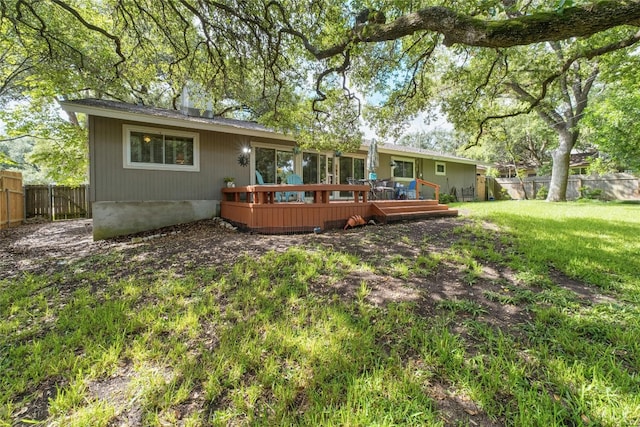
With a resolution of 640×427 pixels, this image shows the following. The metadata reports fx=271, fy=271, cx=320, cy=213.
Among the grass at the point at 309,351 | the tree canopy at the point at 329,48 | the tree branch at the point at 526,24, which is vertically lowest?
the grass at the point at 309,351

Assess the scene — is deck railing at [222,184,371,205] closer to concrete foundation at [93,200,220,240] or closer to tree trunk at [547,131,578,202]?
concrete foundation at [93,200,220,240]

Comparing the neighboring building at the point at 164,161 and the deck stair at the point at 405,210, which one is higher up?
the neighboring building at the point at 164,161

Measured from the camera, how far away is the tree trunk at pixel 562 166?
13.6m

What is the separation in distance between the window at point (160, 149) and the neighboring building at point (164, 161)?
23 millimetres

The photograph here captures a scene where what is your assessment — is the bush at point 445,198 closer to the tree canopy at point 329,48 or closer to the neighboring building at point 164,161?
the tree canopy at point 329,48

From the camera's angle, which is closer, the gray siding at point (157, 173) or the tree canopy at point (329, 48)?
the tree canopy at point (329, 48)

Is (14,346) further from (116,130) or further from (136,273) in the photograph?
(116,130)

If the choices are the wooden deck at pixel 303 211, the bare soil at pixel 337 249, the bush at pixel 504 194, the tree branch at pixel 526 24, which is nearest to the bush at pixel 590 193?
the bush at pixel 504 194

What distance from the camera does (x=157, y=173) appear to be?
7723mm

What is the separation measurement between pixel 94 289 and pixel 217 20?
5903 millimetres

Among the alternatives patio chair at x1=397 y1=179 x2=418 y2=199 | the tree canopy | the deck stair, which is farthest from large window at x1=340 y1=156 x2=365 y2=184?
the deck stair

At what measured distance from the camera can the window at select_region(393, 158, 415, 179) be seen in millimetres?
14102

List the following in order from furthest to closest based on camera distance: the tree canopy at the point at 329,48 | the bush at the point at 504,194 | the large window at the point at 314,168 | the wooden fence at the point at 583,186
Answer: the bush at the point at 504,194
the wooden fence at the point at 583,186
the large window at the point at 314,168
the tree canopy at the point at 329,48

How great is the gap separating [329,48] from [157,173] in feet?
18.8
